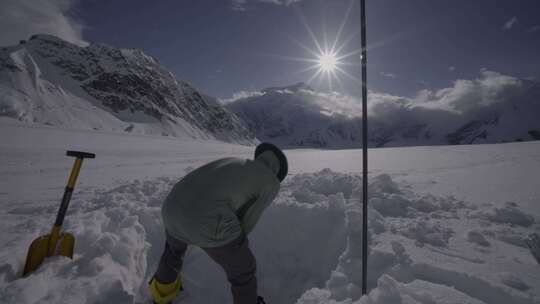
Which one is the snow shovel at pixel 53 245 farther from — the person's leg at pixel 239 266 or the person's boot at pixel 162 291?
the person's leg at pixel 239 266

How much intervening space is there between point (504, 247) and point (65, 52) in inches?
6682

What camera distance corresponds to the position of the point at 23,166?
9406 millimetres

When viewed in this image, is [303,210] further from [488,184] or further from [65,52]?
[65,52]

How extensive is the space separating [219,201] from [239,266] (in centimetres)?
52

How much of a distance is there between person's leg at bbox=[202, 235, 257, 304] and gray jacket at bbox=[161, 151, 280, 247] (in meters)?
0.08

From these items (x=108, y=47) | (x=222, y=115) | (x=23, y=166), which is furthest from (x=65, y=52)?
(x=23, y=166)

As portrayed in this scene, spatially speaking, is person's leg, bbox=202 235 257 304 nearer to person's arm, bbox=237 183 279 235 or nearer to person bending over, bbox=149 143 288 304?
person bending over, bbox=149 143 288 304

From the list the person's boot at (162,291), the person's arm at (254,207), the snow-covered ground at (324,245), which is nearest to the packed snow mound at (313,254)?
the snow-covered ground at (324,245)

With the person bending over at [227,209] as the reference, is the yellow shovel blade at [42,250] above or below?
below

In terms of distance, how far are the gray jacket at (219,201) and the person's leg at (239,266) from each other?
8 centimetres

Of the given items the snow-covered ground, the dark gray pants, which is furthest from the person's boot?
the dark gray pants

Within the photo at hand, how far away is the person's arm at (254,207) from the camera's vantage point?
2.02 m

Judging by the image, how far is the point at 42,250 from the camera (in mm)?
2695

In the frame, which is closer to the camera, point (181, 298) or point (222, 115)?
point (181, 298)
